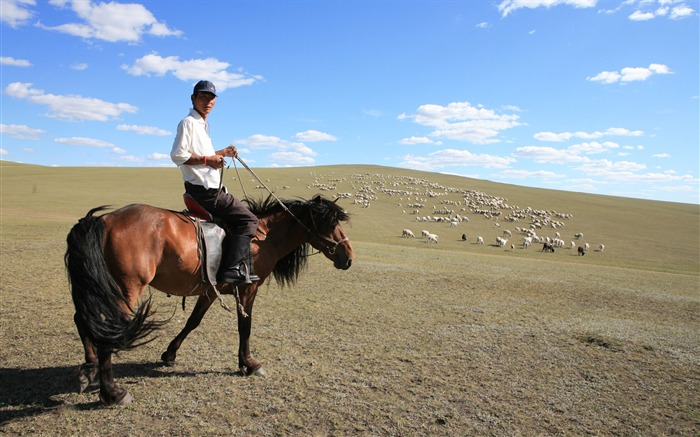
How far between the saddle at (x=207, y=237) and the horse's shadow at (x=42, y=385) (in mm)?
1468

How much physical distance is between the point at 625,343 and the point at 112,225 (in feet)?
28.5

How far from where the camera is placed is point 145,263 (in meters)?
4.27

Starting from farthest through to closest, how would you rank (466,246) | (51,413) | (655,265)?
(466,246), (655,265), (51,413)

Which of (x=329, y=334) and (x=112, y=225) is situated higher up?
(x=112, y=225)

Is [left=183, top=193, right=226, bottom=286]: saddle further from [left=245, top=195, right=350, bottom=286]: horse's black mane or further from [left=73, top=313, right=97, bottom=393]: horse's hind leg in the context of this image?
[left=73, top=313, right=97, bottom=393]: horse's hind leg

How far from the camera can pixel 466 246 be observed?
29859 millimetres

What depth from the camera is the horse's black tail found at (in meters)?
3.91

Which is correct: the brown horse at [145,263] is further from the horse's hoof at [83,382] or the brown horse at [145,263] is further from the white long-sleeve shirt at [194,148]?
the white long-sleeve shirt at [194,148]

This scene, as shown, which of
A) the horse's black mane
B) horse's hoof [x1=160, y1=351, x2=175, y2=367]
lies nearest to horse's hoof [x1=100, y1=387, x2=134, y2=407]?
horse's hoof [x1=160, y1=351, x2=175, y2=367]

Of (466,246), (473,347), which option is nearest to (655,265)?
(466,246)

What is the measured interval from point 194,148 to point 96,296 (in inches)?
74.2

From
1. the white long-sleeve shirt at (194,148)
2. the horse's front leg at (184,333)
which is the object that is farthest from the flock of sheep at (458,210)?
the white long-sleeve shirt at (194,148)

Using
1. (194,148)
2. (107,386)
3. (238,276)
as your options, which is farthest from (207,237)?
(107,386)

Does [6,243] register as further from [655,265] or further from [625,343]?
[655,265]
